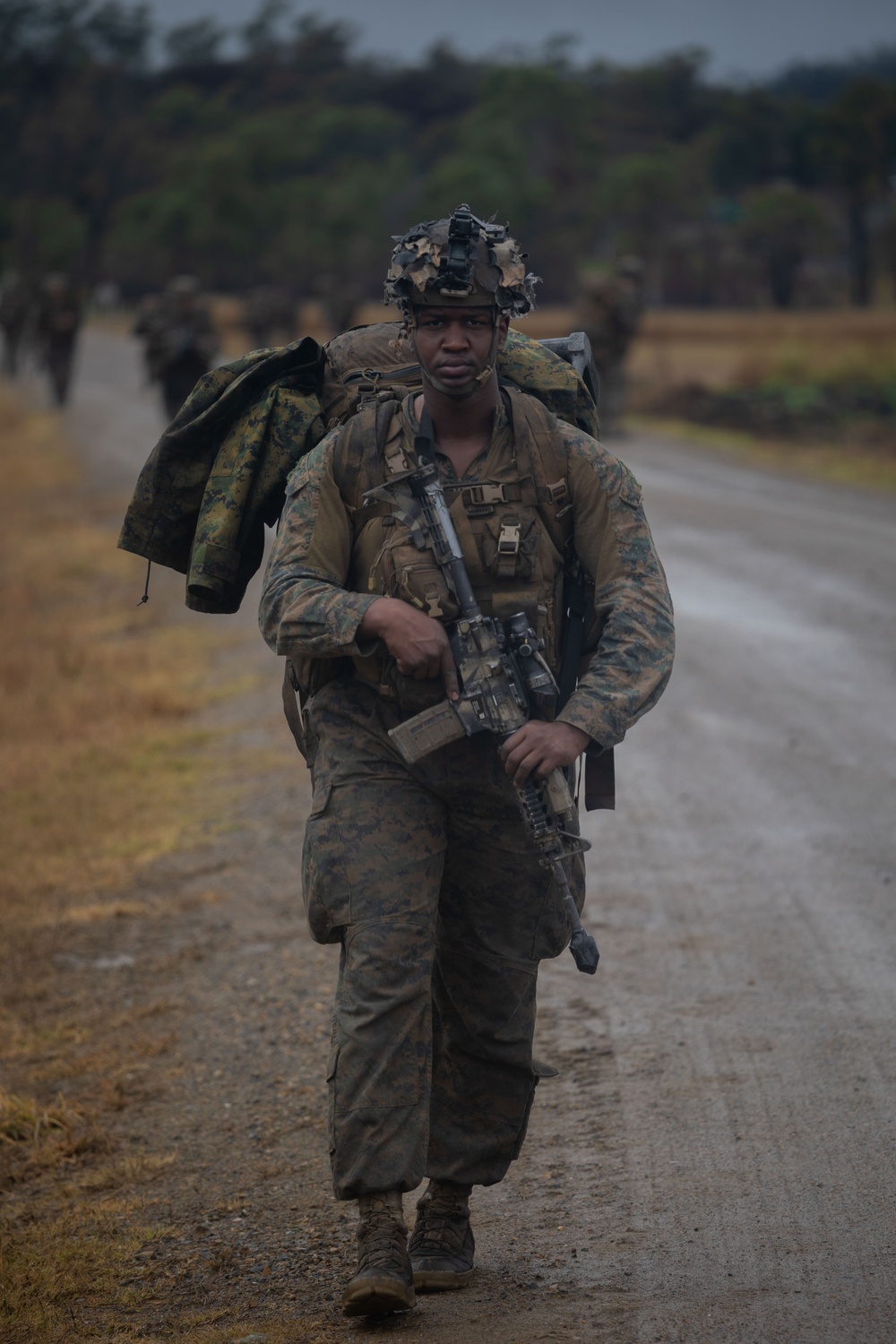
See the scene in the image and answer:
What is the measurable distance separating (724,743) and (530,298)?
4866mm

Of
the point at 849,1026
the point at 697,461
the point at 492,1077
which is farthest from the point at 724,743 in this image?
the point at 697,461

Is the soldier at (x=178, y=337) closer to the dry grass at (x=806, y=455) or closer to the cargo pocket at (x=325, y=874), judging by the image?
the dry grass at (x=806, y=455)

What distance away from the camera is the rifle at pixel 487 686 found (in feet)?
11.5

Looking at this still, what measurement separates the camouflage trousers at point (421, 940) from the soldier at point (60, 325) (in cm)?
2673

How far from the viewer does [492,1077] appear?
378 centimetres

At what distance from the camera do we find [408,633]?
345 cm

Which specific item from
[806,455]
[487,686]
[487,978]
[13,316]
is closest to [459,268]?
[487,686]

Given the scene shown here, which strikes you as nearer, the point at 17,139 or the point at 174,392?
the point at 174,392

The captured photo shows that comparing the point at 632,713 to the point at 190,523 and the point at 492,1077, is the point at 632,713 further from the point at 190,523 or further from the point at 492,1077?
the point at 190,523

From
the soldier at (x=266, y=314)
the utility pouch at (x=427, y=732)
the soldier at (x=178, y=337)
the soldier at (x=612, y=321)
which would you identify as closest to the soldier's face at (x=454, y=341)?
the utility pouch at (x=427, y=732)

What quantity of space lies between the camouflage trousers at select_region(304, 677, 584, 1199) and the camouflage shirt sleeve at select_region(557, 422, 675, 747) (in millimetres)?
266

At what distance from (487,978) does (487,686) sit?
0.66m

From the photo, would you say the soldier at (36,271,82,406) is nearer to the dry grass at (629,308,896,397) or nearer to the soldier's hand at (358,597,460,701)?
the dry grass at (629,308,896,397)

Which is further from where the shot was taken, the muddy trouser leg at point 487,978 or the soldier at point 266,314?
the soldier at point 266,314
